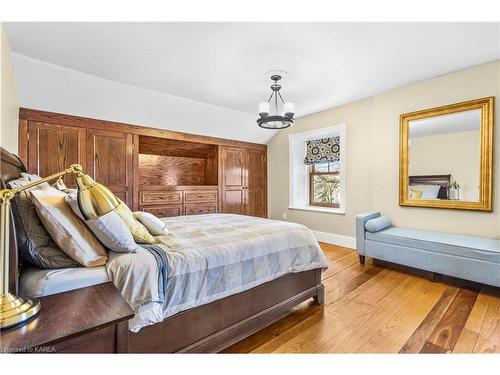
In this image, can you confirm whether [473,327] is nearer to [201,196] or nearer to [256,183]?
[201,196]

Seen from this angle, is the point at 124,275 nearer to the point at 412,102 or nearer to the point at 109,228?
the point at 109,228

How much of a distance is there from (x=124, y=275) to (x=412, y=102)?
3873 millimetres

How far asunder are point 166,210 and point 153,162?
1005 millimetres

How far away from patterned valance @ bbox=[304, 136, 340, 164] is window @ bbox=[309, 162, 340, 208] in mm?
187

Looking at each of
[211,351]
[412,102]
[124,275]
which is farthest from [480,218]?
[124,275]

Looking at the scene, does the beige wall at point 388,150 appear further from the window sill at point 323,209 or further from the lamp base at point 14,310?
the lamp base at point 14,310

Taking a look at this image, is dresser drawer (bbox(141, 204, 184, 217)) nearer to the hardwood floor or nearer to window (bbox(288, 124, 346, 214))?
window (bbox(288, 124, 346, 214))

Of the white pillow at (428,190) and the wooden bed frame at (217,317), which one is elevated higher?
the white pillow at (428,190)

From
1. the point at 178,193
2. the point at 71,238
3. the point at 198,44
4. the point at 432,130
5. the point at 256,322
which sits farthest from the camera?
the point at 178,193

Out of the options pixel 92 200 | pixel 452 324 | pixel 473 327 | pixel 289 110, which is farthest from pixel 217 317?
pixel 289 110

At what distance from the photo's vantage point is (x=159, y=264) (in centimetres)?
130

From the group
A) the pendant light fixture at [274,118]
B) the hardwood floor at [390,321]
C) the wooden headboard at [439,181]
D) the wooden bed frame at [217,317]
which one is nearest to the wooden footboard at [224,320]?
the wooden bed frame at [217,317]

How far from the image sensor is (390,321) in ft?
6.31

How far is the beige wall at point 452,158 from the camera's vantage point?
2.80 metres
